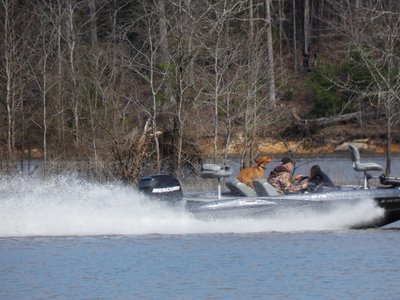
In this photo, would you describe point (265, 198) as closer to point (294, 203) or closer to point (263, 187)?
point (263, 187)

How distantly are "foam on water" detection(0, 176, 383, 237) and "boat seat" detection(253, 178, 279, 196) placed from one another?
0.45 meters

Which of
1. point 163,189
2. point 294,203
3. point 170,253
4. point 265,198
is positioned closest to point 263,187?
point 265,198

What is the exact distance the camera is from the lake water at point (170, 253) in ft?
60.5

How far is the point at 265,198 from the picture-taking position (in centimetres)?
2355

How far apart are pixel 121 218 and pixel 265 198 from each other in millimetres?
2604

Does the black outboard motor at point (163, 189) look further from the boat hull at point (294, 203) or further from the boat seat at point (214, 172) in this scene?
A: the boat seat at point (214, 172)

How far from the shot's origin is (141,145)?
3419cm

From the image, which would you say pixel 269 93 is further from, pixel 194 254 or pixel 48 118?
pixel 194 254

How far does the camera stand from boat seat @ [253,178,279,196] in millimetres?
23484

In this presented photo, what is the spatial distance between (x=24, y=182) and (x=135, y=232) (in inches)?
322

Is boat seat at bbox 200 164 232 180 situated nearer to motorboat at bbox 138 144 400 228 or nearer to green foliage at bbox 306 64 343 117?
motorboat at bbox 138 144 400 228

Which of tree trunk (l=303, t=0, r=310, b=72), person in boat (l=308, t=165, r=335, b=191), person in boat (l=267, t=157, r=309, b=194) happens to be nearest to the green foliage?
tree trunk (l=303, t=0, r=310, b=72)

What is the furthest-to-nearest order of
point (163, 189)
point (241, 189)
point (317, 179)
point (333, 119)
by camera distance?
point (333, 119) < point (317, 179) < point (241, 189) < point (163, 189)

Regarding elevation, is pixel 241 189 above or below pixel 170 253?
above
